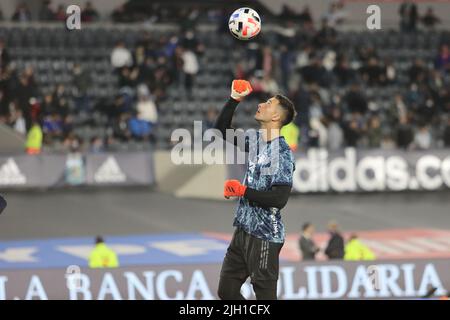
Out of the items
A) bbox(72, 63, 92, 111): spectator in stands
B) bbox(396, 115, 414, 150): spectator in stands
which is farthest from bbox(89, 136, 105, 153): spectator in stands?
bbox(396, 115, 414, 150): spectator in stands

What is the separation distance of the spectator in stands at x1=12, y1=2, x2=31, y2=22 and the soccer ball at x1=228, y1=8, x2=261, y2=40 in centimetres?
2036

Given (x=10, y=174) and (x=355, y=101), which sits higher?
(x=355, y=101)

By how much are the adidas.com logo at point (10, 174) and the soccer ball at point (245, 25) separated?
14380 millimetres

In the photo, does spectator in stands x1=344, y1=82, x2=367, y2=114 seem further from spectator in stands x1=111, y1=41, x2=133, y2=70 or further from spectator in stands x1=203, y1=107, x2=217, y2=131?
spectator in stands x1=111, y1=41, x2=133, y2=70

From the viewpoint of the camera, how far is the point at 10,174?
24.1 meters

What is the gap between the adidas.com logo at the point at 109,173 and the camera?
2477cm

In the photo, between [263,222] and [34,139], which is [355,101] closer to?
[34,139]

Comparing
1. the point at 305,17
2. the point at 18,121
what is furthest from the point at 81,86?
the point at 305,17

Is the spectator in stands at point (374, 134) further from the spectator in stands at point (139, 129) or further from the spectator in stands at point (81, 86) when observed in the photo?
the spectator in stands at point (81, 86)

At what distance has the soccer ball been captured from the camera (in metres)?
10.4

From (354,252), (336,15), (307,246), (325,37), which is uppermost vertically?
(336,15)

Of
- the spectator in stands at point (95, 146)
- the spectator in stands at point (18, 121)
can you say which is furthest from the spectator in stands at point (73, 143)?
the spectator in stands at point (18, 121)

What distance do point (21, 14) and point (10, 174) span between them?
739cm
